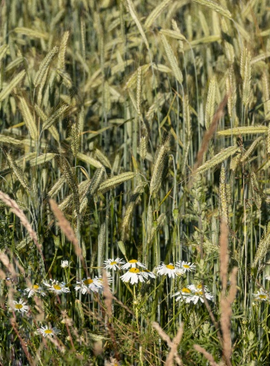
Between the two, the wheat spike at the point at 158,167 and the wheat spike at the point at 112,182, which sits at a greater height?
the wheat spike at the point at 158,167

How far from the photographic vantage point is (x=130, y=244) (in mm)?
1617

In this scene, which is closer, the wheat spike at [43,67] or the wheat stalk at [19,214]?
the wheat stalk at [19,214]

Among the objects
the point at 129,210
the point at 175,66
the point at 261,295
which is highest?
the point at 175,66

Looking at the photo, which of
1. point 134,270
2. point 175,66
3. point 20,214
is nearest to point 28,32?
point 175,66

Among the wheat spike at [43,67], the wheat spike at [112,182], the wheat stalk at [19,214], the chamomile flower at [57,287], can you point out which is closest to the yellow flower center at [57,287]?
the chamomile flower at [57,287]

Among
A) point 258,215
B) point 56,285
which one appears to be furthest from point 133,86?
point 56,285

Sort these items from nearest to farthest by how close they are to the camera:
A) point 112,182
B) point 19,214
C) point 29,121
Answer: point 19,214 < point 112,182 < point 29,121

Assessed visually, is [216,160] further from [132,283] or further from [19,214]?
[19,214]

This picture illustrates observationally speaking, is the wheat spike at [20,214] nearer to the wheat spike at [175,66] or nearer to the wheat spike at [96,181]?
the wheat spike at [96,181]

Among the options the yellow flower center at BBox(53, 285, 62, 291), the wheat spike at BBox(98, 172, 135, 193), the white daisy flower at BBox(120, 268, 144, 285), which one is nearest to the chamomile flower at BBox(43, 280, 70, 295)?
the yellow flower center at BBox(53, 285, 62, 291)

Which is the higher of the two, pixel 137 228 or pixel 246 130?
pixel 246 130

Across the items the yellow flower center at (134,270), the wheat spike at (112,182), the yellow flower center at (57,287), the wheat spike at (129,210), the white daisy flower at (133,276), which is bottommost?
the yellow flower center at (57,287)

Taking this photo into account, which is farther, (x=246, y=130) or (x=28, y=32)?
(x=28, y=32)

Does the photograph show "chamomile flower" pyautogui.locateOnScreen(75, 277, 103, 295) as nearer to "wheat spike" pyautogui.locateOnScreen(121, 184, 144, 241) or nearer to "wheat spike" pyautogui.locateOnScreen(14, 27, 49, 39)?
"wheat spike" pyautogui.locateOnScreen(121, 184, 144, 241)
